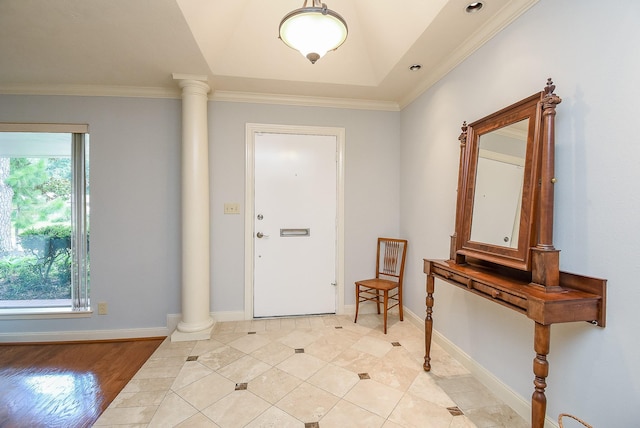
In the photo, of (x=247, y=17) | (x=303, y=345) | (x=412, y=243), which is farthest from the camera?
(x=412, y=243)

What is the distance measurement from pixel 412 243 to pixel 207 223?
2.13 meters

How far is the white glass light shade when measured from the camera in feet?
4.49

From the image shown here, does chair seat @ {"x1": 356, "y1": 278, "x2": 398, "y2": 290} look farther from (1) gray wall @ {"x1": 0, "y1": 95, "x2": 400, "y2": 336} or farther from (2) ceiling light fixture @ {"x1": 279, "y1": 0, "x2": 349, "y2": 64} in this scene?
(2) ceiling light fixture @ {"x1": 279, "y1": 0, "x2": 349, "y2": 64}

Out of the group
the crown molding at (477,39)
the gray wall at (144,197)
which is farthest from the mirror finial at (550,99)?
the gray wall at (144,197)

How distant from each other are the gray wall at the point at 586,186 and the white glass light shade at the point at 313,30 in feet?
3.59

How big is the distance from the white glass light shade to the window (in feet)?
8.28

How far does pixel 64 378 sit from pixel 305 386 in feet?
6.07

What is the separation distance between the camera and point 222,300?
9.66ft

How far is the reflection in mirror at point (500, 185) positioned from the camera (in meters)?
1.50

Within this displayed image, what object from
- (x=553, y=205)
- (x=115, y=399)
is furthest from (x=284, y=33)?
(x=115, y=399)

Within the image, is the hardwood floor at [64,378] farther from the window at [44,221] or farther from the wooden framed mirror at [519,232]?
the wooden framed mirror at [519,232]

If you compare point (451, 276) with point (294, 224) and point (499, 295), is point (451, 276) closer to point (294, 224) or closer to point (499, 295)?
point (499, 295)

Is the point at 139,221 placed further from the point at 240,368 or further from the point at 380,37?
the point at 380,37

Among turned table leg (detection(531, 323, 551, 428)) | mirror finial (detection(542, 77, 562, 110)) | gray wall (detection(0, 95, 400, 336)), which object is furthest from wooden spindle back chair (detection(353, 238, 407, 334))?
mirror finial (detection(542, 77, 562, 110))
